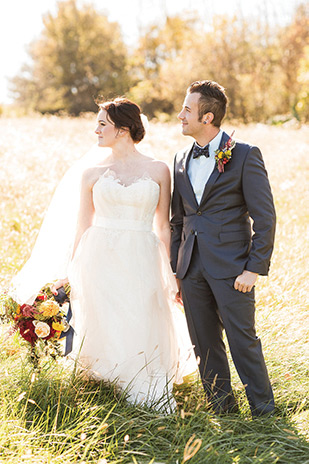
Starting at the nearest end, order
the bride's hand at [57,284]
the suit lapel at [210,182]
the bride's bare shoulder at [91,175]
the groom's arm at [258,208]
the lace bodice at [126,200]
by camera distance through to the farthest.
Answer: the groom's arm at [258,208] → the suit lapel at [210,182] → the lace bodice at [126,200] → the bride's bare shoulder at [91,175] → the bride's hand at [57,284]

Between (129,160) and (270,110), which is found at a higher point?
(129,160)

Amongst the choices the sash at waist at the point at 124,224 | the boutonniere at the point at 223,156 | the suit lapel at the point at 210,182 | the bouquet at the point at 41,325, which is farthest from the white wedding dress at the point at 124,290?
the boutonniere at the point at 223,156

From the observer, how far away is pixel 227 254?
349 centimetres

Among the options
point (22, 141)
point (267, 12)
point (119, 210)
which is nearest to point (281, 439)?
point (119, 210)

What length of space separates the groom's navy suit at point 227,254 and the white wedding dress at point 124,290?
23 cm

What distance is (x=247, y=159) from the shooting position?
11.1 ft

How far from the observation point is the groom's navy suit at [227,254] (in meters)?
3.39

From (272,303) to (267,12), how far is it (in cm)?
2622

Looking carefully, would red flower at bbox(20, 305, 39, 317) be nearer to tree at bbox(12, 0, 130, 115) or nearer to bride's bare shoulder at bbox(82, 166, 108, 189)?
bride's bare shoulder at bbox(82, 166, 108, 189)

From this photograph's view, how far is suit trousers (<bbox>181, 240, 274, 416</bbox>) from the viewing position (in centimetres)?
352

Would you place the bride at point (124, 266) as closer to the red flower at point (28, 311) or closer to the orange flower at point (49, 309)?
the orange flower at point (49, 309)

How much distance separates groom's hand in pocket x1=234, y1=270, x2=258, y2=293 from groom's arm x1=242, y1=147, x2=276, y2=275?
4 cm

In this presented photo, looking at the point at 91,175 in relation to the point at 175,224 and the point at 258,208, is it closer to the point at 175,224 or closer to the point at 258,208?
the point at 175,224

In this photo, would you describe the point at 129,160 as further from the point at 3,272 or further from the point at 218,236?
the point at 3,272
